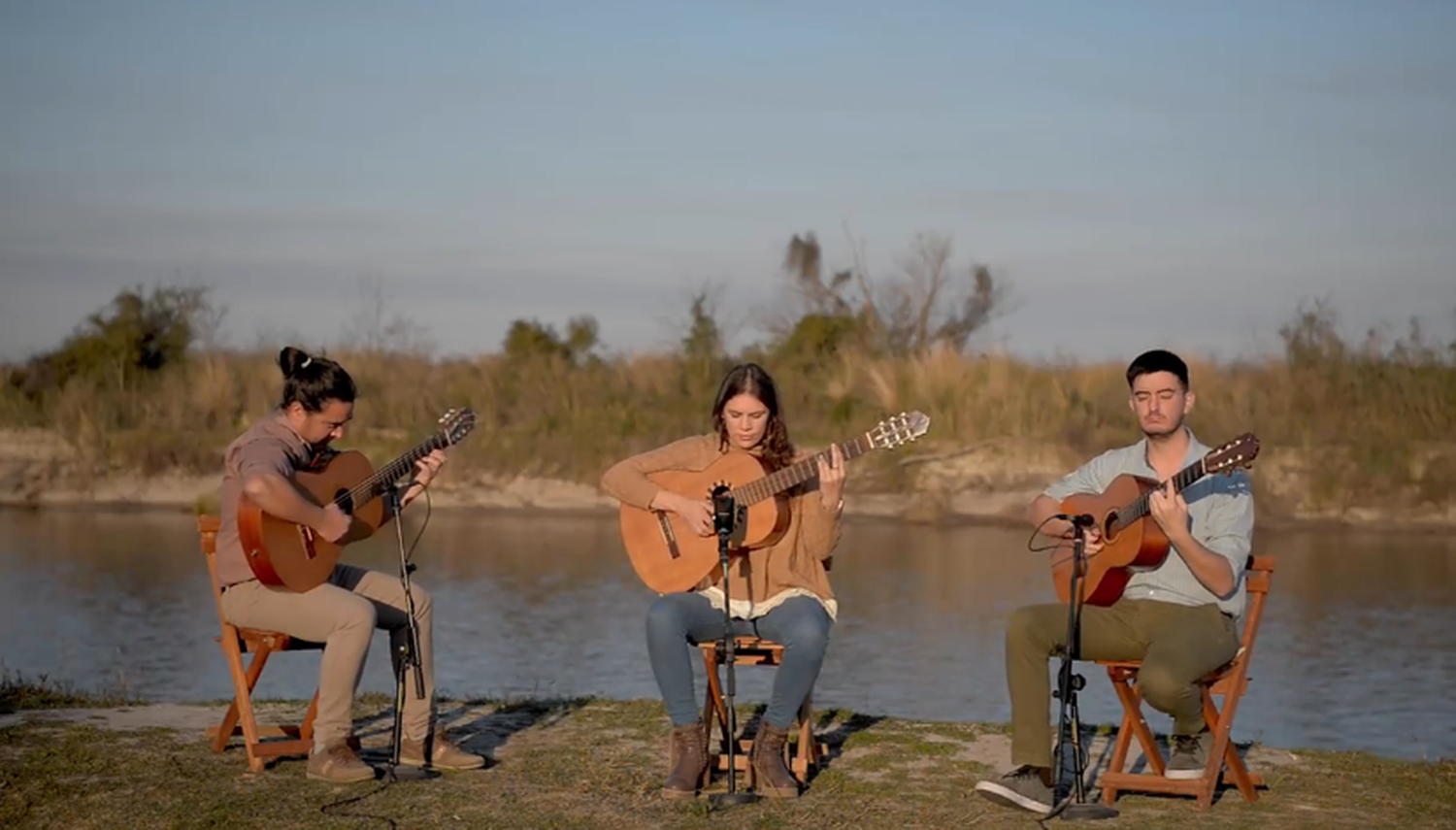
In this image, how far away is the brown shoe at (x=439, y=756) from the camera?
6797mm

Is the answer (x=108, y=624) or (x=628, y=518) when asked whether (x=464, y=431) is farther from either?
(x=108, y=624)

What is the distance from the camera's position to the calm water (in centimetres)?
1056

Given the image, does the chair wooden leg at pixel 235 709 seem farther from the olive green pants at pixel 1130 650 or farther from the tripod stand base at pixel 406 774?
Result: the olive green pants at pixel 1130 650

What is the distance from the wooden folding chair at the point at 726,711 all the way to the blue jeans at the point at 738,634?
0.18ft

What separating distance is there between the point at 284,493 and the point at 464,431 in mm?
749

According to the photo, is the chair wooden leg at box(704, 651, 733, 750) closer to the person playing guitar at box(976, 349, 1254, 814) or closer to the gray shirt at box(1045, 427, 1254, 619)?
the person playing guitar at box(976, 349, 1254, 814)

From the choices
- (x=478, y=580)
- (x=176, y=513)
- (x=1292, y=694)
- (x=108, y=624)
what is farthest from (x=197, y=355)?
(x=1292, y=694)

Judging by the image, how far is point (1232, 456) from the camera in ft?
19.6

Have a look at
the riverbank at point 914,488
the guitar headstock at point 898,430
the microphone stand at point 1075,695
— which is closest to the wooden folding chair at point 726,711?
the guitar headstock at point 898,430

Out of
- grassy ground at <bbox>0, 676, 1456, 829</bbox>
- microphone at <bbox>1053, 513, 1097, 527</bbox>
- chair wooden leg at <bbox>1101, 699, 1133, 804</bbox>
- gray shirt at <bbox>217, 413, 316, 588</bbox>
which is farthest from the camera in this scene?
gray shirt at <bbox>217, 413, 316, 588</bbox>

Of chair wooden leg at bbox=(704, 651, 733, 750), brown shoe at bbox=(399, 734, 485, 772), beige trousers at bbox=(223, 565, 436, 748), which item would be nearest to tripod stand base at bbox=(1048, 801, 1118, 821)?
chair wooden leg at bbox=(704, 651, 733, 750)

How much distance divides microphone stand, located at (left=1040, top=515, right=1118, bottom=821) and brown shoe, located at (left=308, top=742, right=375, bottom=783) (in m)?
2.22

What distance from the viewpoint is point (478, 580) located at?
52.5 feet

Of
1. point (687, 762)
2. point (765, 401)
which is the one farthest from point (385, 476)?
point (687, 762)
